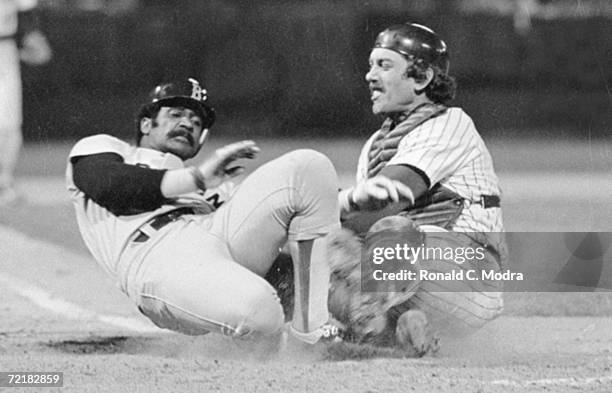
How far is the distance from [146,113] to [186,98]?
125mm

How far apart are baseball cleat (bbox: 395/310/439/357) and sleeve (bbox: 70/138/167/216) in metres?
0.68

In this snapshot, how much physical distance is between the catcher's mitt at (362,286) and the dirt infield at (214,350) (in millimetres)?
105

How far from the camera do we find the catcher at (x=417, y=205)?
288 centimetres

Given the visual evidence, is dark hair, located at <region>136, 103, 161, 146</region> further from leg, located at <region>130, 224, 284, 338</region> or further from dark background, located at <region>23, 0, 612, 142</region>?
leg, located at <region>130, 224, 284, 338</region>

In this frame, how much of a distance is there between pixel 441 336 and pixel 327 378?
0.45 metres

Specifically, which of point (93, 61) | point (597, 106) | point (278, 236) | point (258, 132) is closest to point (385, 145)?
point (278, 236)

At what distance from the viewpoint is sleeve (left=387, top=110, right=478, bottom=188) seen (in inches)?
113

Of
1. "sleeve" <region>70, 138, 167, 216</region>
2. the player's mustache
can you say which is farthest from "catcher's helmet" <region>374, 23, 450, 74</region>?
"sleeve" <region>70, 138, 167, 216</region>

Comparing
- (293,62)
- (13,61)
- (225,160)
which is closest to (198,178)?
(225,160)

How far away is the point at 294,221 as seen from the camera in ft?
9.28

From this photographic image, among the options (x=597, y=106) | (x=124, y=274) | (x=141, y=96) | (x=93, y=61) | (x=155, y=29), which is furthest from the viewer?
(x=597, y=106)

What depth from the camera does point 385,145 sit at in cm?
298

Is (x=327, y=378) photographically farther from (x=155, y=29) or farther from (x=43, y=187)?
(x=43, y=187)

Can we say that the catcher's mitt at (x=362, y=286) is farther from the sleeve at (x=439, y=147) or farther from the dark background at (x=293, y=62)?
the dark background at (x=293, y=62)
